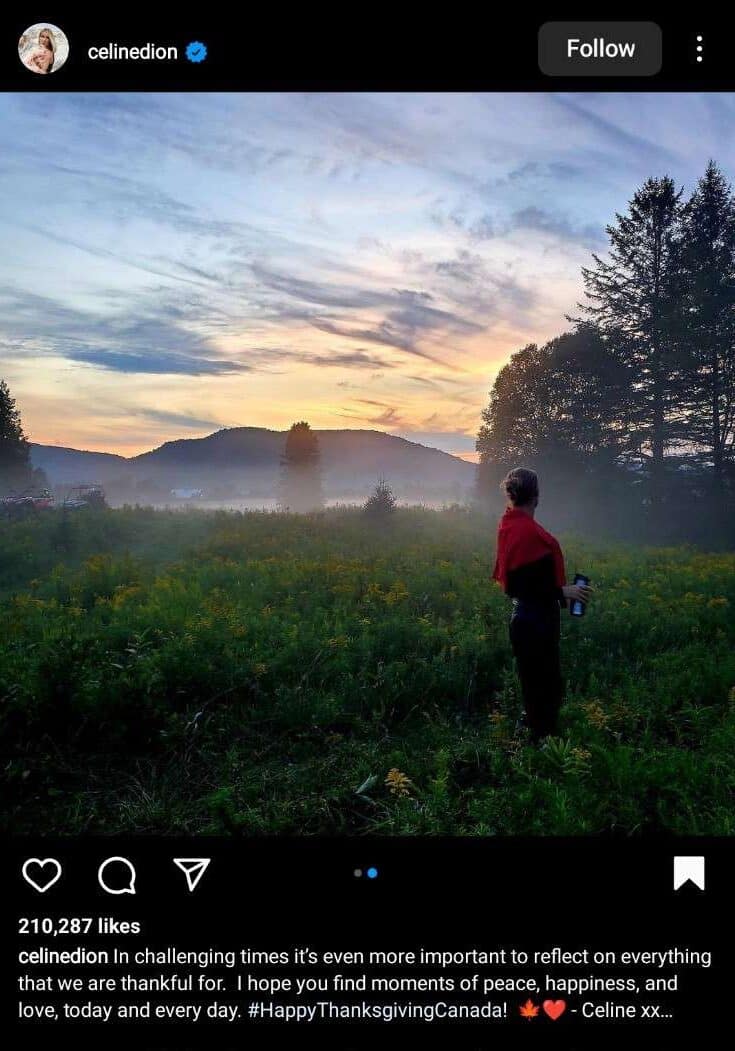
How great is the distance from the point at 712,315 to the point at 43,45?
979 inches

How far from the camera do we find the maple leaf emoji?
6.08 ft

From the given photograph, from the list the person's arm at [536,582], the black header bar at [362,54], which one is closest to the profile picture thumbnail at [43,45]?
the black header bar at [362,54]

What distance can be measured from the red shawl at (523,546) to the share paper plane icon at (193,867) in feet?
10.0

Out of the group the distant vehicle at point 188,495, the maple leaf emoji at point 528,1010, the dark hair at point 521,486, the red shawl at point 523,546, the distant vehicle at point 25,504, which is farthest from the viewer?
the distant vehicle at point 188,495

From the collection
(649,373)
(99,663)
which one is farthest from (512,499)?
(649,373)

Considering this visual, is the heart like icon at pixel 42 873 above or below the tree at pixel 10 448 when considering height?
below

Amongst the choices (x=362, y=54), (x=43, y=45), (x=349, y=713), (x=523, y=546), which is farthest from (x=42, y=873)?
(x=362, y=54)

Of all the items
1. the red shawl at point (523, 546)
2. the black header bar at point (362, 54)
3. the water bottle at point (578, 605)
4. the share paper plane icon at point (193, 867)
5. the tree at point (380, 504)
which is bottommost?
the share paper plane icon at point (193, 867)

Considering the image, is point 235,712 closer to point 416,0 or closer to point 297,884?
point 297,884

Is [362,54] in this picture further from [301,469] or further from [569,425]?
[301,469]

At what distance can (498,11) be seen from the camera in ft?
8.41

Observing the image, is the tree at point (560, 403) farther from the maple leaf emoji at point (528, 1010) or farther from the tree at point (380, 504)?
the maple leaf emoji at point (528, 1010)

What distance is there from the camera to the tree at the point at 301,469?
5834 cm

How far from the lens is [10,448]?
1624 inches
